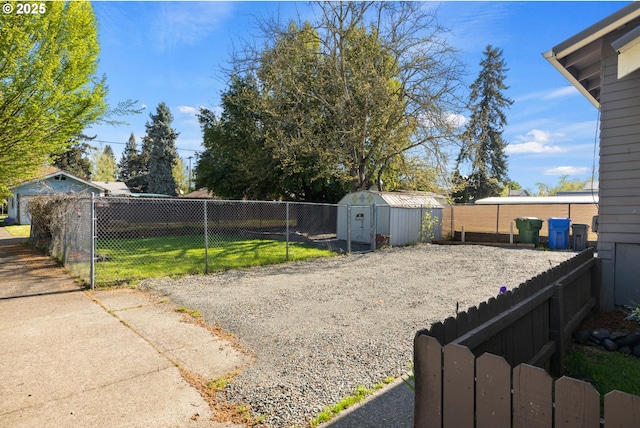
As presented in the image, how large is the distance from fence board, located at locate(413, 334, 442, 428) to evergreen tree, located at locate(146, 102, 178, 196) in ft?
137

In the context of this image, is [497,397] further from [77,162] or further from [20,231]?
[77,162]

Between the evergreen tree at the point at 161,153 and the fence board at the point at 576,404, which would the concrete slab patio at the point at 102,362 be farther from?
the evergreen tree at the point at 161,153

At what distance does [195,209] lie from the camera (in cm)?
2092

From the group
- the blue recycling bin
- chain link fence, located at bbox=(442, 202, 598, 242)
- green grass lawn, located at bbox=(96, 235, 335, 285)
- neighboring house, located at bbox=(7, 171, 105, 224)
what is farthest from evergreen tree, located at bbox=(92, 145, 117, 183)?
the blue recycling bin

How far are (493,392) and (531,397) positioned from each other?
6.4 inches

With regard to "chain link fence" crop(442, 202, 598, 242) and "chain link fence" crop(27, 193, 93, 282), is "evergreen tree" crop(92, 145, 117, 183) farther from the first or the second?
"chain link fence" crop(442, 202, 598, 242)

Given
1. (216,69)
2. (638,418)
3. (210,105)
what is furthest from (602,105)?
(210,105)

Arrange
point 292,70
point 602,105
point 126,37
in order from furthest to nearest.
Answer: point 292,70 < point 126,37 < point 602,105

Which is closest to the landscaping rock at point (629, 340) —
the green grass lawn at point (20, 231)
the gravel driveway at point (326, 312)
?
the gravel driveway at point (326, 312)

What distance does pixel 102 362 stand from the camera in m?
3.50

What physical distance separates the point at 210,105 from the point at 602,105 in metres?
21.4

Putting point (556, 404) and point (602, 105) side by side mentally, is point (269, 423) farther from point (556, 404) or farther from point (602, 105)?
point (602, 105)

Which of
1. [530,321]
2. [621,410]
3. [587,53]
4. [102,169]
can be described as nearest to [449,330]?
[621,410]

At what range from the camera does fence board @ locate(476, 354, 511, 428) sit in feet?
5.26
